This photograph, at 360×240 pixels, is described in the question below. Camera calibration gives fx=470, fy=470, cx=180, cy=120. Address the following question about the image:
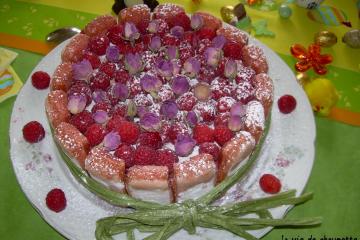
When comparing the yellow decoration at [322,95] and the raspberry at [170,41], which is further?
the yellow decoration at [322,95]

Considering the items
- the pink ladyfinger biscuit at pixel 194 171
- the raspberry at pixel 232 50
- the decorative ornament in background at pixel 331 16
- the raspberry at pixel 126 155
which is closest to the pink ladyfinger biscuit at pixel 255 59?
the raspberry at pixel 232 50

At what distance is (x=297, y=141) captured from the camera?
4.55 feet

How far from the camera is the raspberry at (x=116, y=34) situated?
1445 millimetres

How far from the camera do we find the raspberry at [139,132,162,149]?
1.21 meters

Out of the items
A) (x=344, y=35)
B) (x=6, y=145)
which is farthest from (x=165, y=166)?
(x=344, y=35)

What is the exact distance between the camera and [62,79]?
4.43 ft

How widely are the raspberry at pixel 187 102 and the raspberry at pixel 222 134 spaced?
113mm

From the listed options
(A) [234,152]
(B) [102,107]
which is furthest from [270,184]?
(B) [102,107]

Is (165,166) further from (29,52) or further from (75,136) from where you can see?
(29,52)

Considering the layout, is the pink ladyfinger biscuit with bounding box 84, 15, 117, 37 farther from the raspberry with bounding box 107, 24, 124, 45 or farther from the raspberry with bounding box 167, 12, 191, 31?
the raspberry with bounding box 167, 12, 191, 31

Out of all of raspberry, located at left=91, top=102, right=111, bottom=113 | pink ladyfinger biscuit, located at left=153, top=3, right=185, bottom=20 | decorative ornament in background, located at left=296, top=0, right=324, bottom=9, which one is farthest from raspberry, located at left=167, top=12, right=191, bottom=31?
decorative ornament in background, located at left=296, top=0, right=324, bottom=9

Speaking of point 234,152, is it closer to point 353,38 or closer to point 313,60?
point 313,60

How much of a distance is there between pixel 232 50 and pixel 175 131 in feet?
1.07

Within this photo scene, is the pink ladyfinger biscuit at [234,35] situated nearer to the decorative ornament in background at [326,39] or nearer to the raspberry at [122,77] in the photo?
the raspberry at [122,77]
